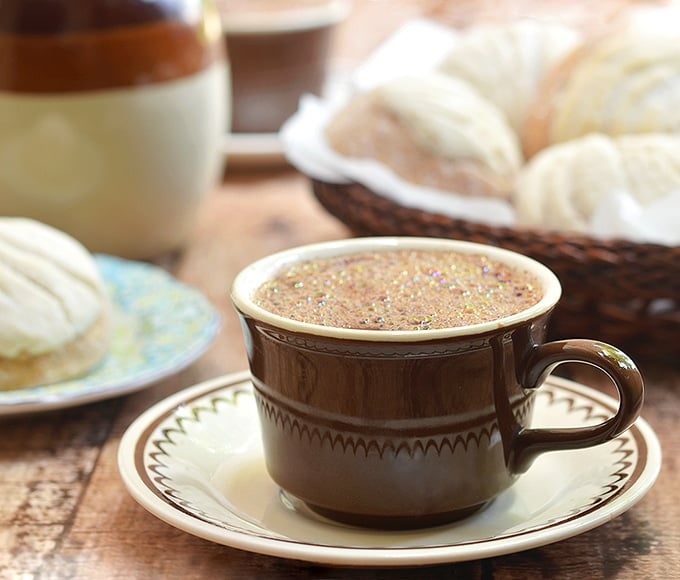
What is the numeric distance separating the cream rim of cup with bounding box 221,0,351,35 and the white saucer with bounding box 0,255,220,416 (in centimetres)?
57

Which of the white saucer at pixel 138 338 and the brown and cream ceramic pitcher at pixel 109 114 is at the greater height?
the brown and cream ceramic pitcher at pixel 109 114

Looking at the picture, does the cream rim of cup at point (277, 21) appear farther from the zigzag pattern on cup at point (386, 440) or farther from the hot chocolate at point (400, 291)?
the zigzag pattern on cup at point (386, 440)

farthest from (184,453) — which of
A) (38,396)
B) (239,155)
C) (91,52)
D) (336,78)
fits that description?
(336,78)

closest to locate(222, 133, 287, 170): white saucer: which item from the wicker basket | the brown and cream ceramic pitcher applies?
the brown and cream ceramic pitcher

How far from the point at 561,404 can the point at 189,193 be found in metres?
0.60

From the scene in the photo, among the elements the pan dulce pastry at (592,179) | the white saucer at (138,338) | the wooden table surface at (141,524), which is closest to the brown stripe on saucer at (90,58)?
the white saucer at (138,338)

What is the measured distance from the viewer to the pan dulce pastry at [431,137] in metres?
1.08

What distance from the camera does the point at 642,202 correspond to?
94 cm

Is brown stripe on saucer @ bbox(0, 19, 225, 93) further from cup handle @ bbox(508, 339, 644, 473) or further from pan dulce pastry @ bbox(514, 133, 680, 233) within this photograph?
cup handle @ bbox(508, 339, 644, 473)

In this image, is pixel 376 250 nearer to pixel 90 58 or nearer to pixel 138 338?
pixel 138 338

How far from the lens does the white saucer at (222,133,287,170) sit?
1553 millimetres

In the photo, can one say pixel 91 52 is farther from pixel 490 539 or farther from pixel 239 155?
pixel 490 539

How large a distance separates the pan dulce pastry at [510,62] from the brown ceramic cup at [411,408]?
2.27 ft

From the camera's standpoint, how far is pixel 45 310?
0.85 metres
